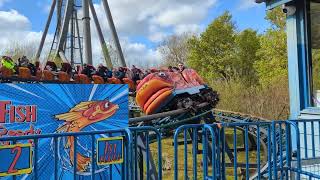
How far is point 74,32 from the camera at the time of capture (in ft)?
113

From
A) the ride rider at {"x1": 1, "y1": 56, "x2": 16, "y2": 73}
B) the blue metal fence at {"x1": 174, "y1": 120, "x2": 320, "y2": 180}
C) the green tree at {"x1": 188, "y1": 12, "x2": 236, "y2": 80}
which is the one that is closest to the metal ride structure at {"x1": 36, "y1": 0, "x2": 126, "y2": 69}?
the green tree at {"x1": 188, "y1": 12, "x2": 236, "y2": 80}

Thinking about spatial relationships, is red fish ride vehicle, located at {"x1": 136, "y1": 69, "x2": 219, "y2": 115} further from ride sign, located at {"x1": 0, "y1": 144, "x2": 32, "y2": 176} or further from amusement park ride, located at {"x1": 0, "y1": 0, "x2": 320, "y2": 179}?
ride sign, located at {"x1": 0, "y1": 144, "x2": 32, "y2": 176}

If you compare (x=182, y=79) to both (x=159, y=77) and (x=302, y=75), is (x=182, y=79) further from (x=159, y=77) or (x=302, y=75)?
(x=302, y=75)

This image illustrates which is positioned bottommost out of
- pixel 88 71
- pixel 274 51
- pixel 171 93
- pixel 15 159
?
pixel 15 159

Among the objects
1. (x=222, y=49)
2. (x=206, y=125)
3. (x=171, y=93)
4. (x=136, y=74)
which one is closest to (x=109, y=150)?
(x=206, y=125)

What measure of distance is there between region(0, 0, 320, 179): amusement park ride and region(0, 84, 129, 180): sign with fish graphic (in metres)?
0.04

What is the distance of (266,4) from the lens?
17.6 ft

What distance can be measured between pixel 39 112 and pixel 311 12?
151 inches

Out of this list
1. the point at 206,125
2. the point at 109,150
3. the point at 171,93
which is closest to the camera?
the point at 109,150

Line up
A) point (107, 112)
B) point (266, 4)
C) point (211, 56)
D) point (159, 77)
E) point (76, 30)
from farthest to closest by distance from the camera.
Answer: point (76, 30)
point (211, 56)
point (159, 77)
point (107, 112)
point (266, 4)

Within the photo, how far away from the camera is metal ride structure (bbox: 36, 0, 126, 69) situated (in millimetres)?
30750

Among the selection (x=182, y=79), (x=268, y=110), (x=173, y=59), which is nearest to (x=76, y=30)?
(x=173, y=59)

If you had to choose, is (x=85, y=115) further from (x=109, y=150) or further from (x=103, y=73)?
(x=103, y=73)

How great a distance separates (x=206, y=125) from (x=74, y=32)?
31949mm
